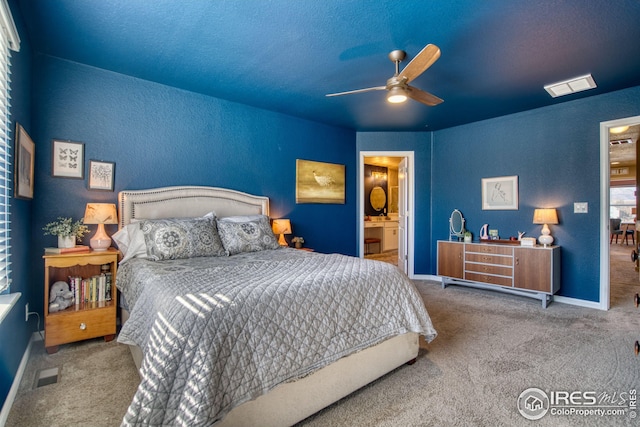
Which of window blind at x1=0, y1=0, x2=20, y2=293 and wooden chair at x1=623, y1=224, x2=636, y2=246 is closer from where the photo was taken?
window blind at x1=0, y1=0, x2=20, y2=293

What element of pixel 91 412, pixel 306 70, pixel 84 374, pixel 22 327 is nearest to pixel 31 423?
pixel 91 412

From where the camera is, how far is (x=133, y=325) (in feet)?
5.71

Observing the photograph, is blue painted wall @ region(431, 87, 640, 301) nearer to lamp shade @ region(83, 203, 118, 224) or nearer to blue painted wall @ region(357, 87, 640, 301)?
blue painted wall @ region(357, 87, 640, 301)

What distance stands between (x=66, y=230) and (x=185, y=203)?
3.45ft

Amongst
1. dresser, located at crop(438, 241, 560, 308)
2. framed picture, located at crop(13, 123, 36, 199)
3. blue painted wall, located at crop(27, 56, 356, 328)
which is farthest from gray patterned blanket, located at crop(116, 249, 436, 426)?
dresser, located at crop(438, 241, 560, 308)

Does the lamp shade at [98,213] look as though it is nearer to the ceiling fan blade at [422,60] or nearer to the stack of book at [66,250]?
the stack of book at [66,250]

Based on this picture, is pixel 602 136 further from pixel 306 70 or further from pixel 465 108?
pixel 306 70

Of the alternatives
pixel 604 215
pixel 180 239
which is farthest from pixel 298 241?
pixel 604 215

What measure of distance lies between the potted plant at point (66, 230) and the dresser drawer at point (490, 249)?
454 centimetres

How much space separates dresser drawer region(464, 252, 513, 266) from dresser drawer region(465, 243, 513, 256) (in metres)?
0.04

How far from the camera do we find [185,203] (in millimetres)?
3354

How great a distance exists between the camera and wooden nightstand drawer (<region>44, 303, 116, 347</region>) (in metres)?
2.38

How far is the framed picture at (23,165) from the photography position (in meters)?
2.06

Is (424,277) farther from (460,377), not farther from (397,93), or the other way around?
(397,93)
